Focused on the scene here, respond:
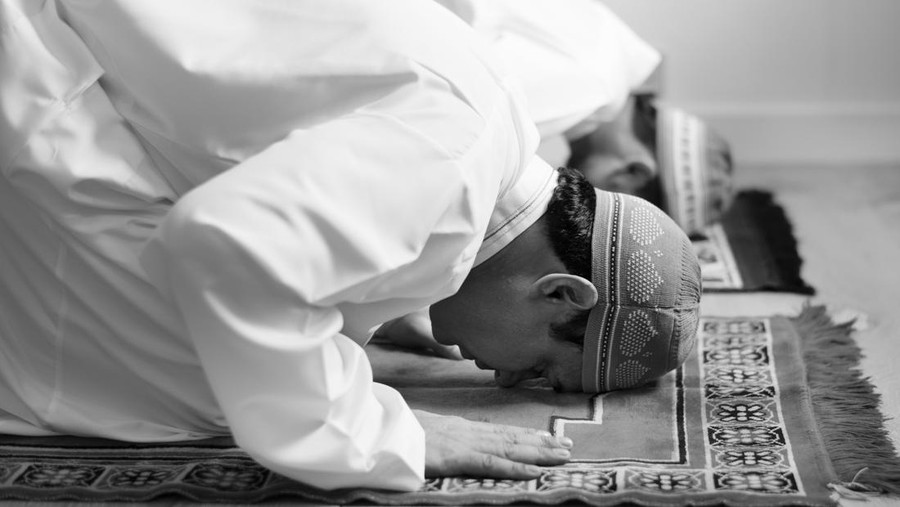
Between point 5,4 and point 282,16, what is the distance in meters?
0.43

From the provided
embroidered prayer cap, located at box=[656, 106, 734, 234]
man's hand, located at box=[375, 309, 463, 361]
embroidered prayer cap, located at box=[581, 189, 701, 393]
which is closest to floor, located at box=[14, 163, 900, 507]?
embroidered prayer cap, located at box=[656, 106, 734, 234]

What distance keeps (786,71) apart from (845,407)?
2150 mm

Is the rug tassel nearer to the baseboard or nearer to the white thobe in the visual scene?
the baseboard

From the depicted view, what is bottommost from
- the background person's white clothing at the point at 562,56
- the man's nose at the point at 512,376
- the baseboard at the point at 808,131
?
the man's nose at the point at 512,376

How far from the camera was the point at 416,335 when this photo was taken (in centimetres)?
231

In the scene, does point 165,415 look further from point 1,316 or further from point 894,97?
point 894,97

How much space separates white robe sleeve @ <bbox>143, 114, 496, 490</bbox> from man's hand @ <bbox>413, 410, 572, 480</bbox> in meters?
0.11

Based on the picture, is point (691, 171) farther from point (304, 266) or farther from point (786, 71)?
point (304, 266)

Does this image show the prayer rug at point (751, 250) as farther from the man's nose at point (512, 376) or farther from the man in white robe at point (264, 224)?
the man in white robe at point (264, 224)

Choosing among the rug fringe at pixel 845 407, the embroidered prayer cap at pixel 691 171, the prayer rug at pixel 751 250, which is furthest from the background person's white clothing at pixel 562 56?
the rug fringe at pixel 845 407

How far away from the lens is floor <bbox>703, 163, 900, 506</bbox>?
2277 mm

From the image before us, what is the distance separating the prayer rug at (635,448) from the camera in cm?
164

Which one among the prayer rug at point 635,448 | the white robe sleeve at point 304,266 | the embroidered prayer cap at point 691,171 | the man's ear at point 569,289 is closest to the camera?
the white robe sleeve at point 304,266

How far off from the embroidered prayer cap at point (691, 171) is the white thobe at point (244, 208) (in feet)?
4.07
